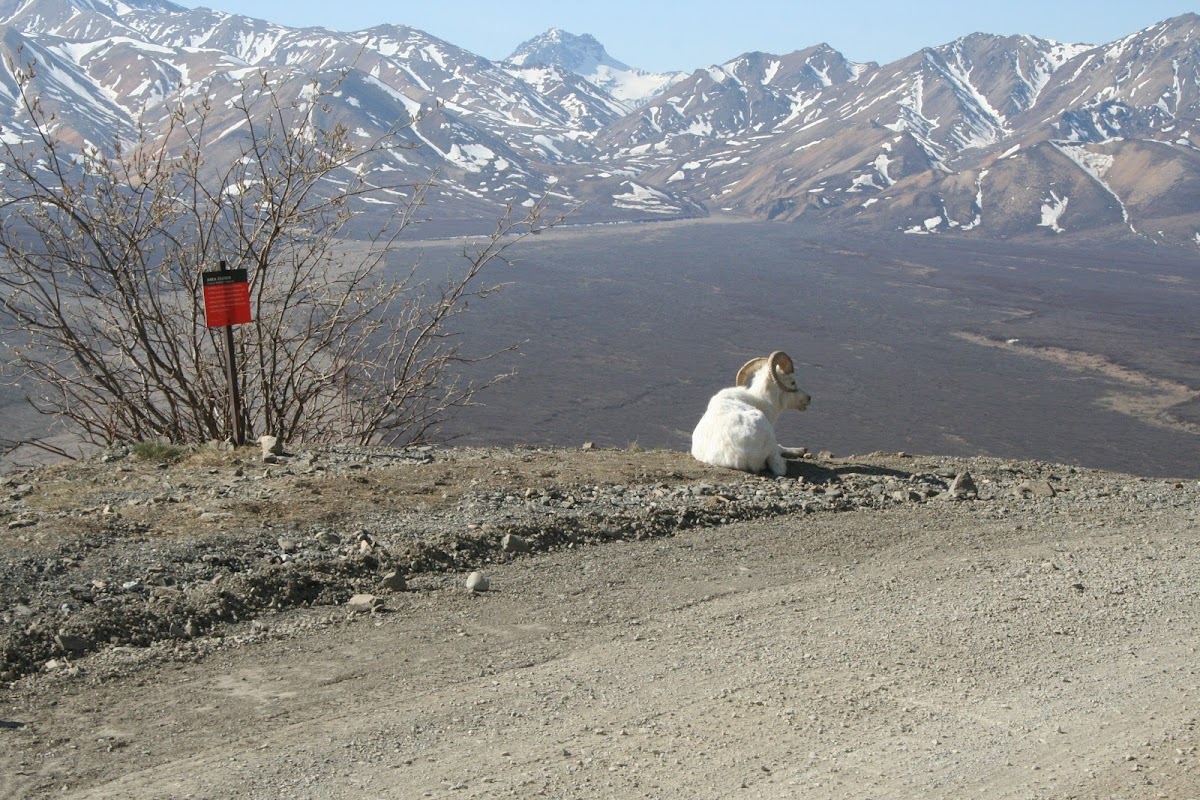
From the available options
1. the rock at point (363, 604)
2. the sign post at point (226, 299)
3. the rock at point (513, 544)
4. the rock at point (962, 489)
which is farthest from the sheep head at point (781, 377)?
the rock at point (363, 604)

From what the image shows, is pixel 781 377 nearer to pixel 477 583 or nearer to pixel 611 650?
pixel 477 583

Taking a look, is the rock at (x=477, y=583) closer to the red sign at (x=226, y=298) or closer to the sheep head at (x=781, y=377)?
the red sign at (x=226, y=298)

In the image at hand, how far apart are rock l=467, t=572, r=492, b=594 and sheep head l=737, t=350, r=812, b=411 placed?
18.3 feet

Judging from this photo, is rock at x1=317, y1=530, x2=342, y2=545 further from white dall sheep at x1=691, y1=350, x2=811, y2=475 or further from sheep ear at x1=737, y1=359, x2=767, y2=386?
sheep ear at x1=737, y1=359, x2=767, y2=386

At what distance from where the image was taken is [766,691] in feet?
19.9

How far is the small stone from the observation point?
7336mm

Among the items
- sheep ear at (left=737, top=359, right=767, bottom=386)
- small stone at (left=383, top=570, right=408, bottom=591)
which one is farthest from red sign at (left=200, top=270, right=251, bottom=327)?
sheep ear at (left=737, top=359, right=767, bottom=386)

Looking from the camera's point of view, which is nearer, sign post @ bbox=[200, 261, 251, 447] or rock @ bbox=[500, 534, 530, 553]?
rock @ bbox=[500, 534, 530, 553]

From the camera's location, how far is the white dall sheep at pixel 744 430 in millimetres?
11305

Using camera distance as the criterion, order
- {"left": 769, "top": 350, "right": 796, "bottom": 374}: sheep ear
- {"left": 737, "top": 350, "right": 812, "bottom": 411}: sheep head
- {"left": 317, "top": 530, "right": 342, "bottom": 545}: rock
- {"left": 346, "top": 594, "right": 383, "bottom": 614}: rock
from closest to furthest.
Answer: {"left": 346, "top": 594, "right": 383, "bottom": 614}: rock → {"left": 317, "top": 530, "right": 342, "bottom": 545}: rock → {"left": 769, "top": 350, "right": 796, "bottom": 374}: sheep ear → {"left": 737, "top": 350, "right": 812, "bottom": 411}: sheep head

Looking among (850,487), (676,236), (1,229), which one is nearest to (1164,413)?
(850,487)

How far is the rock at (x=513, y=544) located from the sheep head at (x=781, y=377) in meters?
4.83

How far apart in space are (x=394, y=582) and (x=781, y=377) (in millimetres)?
6209

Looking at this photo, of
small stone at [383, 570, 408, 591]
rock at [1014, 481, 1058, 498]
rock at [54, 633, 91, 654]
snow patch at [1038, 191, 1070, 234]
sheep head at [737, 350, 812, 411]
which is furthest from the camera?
snow patch at [1038, 191, 1070, 234]
